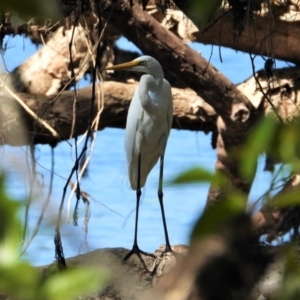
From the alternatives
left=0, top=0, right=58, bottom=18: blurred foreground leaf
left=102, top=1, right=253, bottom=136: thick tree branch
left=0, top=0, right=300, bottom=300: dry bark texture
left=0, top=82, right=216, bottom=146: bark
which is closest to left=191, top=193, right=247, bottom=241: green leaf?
left=0, top=0, right=58, bottom=18: blurred foreground leaf

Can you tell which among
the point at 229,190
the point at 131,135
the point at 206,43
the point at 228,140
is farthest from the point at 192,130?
the point at 229,190

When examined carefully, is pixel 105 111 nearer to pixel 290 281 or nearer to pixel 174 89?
pixel 174 89

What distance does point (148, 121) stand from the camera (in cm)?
235

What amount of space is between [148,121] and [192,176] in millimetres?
1977

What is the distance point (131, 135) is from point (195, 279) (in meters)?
2.03

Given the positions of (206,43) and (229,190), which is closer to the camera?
(229,190)

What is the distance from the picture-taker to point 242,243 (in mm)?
395

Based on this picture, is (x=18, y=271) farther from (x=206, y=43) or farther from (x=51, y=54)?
(x=51, y=54)

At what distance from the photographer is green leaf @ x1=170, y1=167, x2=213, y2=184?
372 mm

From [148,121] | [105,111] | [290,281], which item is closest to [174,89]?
[105,111]

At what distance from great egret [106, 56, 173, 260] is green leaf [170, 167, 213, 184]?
6.06 feet

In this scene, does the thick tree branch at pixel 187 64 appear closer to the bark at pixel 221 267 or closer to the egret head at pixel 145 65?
the egret head at pixel 145 65

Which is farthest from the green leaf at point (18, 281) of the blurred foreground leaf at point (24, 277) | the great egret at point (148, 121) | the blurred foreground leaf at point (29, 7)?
the great egret at point (148, 121)

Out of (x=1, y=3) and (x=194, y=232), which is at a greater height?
(x=1, y=3)
